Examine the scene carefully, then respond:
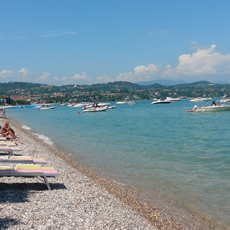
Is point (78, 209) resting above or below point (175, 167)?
above

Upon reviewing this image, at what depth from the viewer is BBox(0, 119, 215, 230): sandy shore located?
21.9ft

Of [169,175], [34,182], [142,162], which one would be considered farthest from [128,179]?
[34,182]

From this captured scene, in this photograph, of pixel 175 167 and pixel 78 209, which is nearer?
pixel 78 209

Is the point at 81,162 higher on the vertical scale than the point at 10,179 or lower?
lower

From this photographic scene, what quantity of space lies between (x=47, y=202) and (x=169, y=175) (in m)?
6.98

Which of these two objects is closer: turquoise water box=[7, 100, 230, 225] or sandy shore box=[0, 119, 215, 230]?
sandy shore box=[0, 119, 215, 230]

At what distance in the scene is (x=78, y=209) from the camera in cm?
770

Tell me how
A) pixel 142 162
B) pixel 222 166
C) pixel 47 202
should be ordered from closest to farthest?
1. pixel 47 202
2. pixel 222 166
3. pixel 142 162

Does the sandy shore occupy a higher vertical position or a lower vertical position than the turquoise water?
higher

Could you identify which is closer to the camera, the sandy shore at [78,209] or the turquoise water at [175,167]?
the sandy shore at [78,209]

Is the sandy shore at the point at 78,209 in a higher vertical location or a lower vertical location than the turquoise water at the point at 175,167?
higher

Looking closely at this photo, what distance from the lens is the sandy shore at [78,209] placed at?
668 centimetres

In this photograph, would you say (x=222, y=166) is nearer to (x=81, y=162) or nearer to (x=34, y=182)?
(x=81, y=162)

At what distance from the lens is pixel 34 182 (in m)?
9.98
